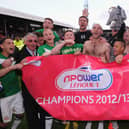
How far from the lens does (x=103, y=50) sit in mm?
3246

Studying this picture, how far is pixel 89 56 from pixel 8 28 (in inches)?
454

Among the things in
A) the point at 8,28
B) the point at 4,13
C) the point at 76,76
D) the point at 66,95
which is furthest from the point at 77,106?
the point at 8,28

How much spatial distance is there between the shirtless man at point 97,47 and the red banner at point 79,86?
0.21m

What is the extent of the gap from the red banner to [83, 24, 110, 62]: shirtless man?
21 centimetres

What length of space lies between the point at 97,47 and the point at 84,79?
2.18ft

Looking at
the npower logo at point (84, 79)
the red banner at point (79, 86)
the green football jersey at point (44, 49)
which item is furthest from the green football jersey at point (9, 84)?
the npower logo at point (84, 79)

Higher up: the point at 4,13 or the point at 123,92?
the point at 4,13

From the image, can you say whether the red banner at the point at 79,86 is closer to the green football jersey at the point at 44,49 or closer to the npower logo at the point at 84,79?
the npower logo at the point at 84,79

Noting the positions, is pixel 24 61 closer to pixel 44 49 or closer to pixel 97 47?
pixel 44 49

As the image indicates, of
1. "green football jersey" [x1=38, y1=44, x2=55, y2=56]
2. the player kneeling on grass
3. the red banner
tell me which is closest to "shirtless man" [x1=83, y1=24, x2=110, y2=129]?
the red banner

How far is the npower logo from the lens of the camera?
302 centimetres

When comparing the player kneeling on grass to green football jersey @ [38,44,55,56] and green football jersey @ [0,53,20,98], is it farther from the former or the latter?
green football jersey @ [38,44,55,56]

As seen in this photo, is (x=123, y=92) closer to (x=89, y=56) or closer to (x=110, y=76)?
(x=110, y=76)

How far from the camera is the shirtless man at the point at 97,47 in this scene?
10.6ft
